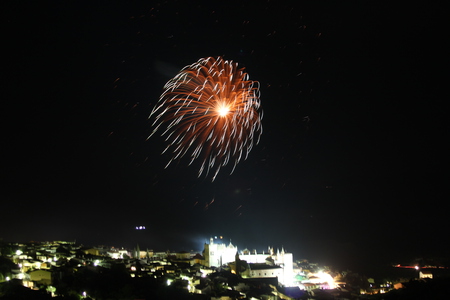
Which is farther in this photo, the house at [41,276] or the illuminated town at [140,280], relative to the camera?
the house at [41,276]

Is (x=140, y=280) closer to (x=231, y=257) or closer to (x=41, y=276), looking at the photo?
(x=41, y=276)

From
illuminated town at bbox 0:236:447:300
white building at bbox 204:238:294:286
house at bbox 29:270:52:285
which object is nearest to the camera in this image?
illuminated town at bbox 0:236:447:300

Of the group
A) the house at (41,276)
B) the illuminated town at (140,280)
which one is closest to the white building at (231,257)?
the illuminated town at (140,280)

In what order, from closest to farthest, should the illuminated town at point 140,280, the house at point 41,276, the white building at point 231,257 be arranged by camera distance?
the illuminated town at point 140,280 < the house at point 41,276 < the white building at point 231,257

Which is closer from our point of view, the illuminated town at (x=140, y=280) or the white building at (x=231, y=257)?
the illuminated town at (x=140, y=280)

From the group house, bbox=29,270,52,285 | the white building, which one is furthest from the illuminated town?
the white building

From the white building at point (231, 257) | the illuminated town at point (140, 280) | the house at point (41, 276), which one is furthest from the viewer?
the white building at point (231, 257)

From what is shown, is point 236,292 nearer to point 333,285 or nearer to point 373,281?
point 333,285

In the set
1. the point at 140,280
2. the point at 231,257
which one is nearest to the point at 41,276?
the point at 140,280

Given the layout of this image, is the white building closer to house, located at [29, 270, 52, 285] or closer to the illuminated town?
the illuminated town

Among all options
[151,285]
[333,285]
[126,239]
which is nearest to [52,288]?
[151,285]

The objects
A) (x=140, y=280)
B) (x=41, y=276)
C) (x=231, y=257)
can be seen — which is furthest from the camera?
(x=231, y=257)

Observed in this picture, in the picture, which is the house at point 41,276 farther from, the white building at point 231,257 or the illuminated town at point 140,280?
the white building at point 231,257

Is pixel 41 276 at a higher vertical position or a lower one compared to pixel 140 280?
higher
